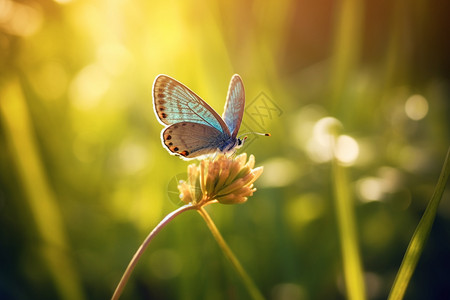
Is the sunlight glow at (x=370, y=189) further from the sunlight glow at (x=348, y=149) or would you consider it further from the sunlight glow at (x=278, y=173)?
the sunlight glow at (x=278, y=173)

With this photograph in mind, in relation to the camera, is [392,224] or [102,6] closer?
[392,224]

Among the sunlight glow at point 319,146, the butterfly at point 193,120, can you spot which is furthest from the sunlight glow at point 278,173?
the butterfly at point 193,120

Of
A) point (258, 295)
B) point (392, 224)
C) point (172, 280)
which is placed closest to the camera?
point (258, 295)

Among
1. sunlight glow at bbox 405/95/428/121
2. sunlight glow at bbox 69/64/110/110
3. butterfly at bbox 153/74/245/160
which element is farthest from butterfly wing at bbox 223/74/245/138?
sunlight glow at bbox 405/95/428/121

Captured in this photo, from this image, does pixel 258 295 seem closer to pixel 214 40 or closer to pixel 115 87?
pixel 214 40

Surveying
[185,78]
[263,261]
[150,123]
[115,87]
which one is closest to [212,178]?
[263,261]

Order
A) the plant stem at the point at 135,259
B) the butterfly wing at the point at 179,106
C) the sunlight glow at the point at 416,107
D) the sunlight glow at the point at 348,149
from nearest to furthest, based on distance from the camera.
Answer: the plant stem at the point at 135,259 < the butterfly wing at the point at 179,106 < the sunlight glow at the point at 348,149 < the sunlight glow at the point at 416,107
